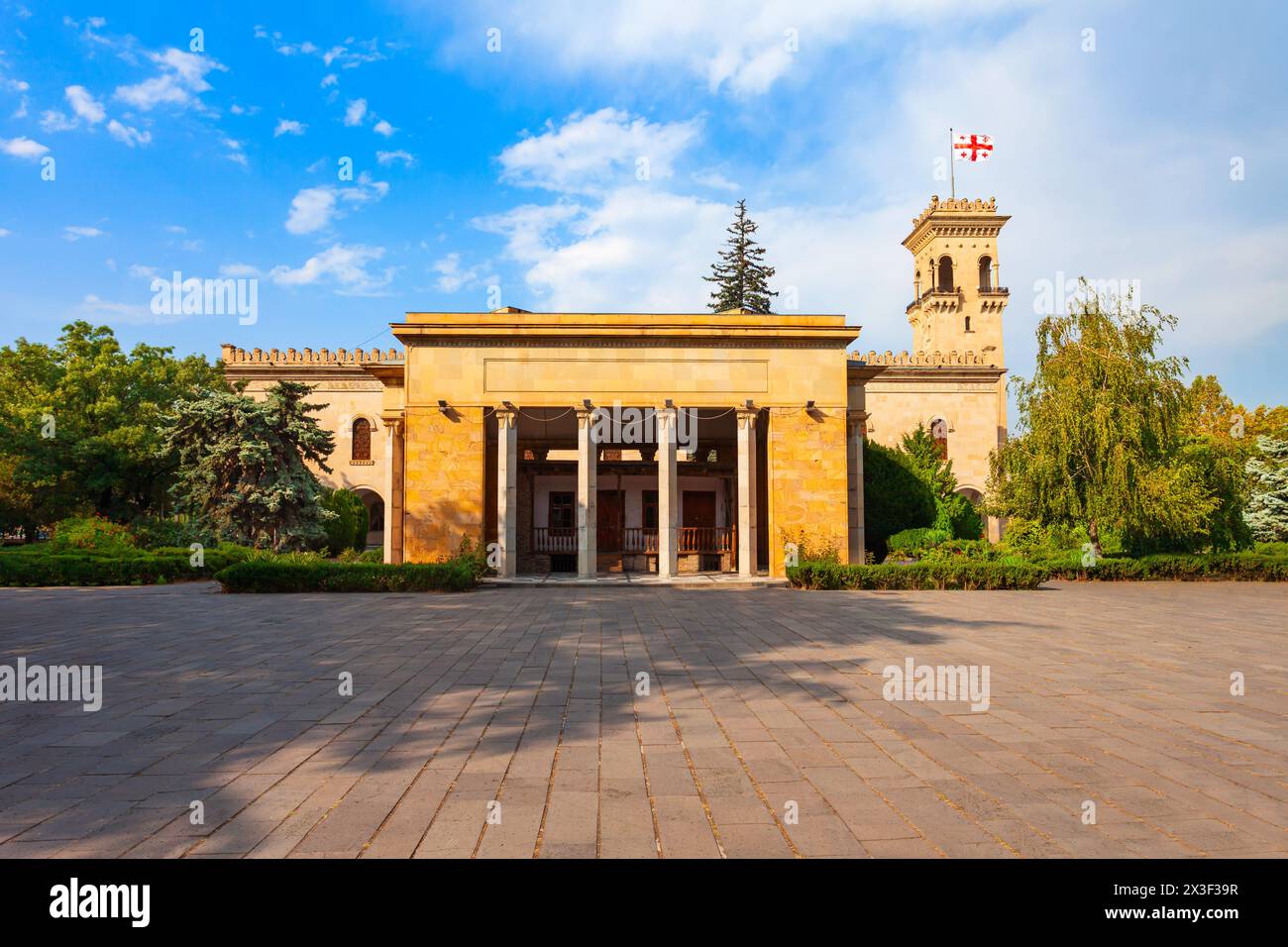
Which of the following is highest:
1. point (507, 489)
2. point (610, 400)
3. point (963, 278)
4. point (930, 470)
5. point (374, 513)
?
point (963, 278)

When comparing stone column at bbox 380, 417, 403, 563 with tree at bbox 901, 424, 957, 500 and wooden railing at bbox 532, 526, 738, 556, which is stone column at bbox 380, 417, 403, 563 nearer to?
wooden railing at bbox 532, 526, 738, 556

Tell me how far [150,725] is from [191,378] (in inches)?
1348

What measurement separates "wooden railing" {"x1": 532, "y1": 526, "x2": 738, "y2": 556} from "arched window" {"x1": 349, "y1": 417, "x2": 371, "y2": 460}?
18.7 meters

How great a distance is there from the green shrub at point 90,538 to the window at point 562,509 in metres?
14.6

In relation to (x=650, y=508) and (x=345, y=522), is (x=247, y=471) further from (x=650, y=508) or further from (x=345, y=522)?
(x=650, y=508)

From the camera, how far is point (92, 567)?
2067 cm

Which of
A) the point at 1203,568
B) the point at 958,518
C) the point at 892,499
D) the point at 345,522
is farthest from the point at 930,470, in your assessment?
the point at 345,522

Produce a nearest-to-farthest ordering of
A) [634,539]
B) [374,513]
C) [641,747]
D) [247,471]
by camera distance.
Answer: [641,747]
[247,471]
[634,539]
[374,513]

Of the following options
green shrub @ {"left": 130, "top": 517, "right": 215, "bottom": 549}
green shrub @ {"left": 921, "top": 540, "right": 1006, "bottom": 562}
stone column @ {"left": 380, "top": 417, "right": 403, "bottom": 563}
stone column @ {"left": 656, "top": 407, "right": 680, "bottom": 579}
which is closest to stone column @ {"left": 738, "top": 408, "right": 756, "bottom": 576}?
stone column @ {"left": 656, "top": 407, "right": 680, "bottom": 579}

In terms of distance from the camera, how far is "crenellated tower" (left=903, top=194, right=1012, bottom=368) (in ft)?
165

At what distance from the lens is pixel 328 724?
6.22 m

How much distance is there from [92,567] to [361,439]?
71.7 ft

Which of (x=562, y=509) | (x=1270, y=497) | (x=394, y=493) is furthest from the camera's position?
(x=1270, y=497)
